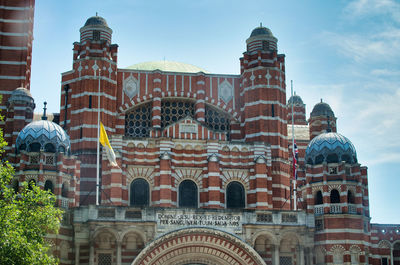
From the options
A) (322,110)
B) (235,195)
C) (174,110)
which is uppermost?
(322,110)

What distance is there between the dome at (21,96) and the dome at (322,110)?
101ft

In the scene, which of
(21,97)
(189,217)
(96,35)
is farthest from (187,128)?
(21,97)

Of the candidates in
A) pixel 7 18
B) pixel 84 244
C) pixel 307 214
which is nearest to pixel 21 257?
pixel 84 244

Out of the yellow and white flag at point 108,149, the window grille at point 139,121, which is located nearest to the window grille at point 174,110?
the window grille at point 139,121

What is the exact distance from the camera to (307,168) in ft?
164

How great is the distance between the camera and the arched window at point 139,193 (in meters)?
50.2

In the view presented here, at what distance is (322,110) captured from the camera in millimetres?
69938

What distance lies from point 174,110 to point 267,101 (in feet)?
27.9

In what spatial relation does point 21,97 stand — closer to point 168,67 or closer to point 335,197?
point 168,67

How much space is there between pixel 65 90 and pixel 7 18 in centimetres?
1020

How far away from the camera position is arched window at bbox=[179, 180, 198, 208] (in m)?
50.9

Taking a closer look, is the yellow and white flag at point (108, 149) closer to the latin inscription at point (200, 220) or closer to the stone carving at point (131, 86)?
the latin inscription at point (200, 220)

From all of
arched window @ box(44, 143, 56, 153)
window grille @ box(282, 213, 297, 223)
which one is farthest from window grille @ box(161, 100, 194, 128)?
window grille @ box(282, 213, 297, 223)

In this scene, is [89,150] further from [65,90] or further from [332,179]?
[332,179]
